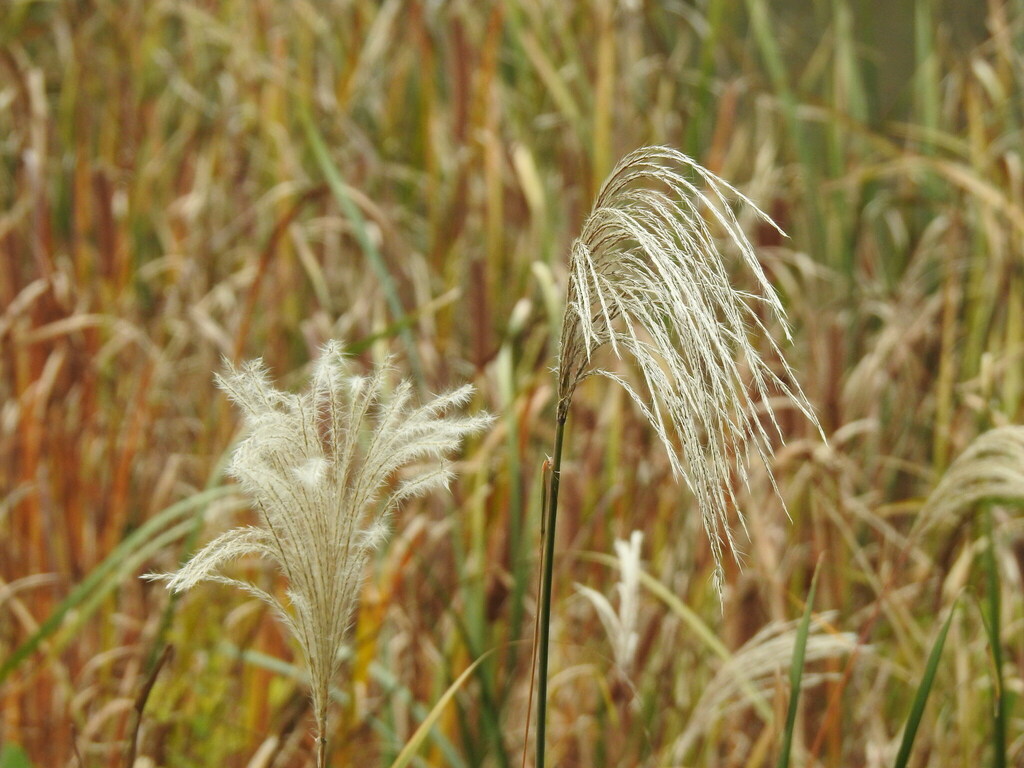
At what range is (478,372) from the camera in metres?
1.27

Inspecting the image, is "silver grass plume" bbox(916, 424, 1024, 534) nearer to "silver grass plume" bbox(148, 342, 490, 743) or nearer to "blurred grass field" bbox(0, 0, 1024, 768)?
"blurred grass field" bbox(0, 0, 1024, 768)

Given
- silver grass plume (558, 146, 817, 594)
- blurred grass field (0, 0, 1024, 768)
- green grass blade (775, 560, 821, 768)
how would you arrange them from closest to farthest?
silver grass plume (558, 146, 817, 594) → green grass blade (775, 560, 821, 768) → blurred grass field (0, 0, 1024, 768)

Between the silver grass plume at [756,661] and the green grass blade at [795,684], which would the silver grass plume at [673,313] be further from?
the silver grass plume at [756,661]

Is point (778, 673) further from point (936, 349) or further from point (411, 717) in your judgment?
point (936, 349)

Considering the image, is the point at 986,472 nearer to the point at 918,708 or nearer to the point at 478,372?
the point at 918,708

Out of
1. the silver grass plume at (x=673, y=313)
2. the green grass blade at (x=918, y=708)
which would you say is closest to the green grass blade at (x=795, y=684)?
the green grass blade at (x=918, y=708)

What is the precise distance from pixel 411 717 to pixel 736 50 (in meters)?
1.33

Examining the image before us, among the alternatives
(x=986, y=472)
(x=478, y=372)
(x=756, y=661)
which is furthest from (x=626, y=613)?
(x=478, y=372)

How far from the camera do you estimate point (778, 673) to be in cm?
81

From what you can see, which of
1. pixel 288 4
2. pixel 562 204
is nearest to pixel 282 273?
pixel 562 204

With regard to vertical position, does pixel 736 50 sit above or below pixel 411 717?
above

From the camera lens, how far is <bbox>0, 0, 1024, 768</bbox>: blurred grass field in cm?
117

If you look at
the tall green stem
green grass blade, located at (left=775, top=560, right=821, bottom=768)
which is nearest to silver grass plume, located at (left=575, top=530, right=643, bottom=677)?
green grass blade, located at (left=775, top=560, right=821, bottom=768)

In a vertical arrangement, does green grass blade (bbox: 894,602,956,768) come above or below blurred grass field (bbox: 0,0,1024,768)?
below
